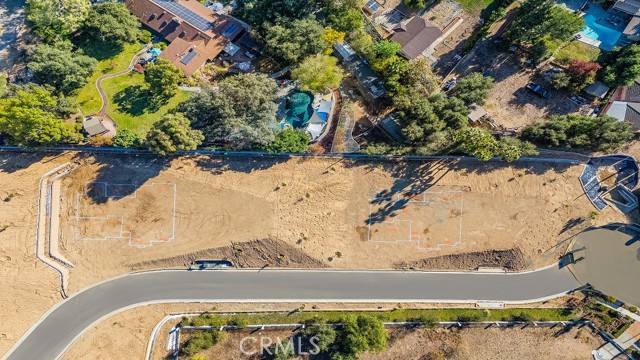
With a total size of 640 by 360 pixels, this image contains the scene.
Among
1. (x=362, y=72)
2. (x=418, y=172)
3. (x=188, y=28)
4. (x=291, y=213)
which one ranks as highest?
(x=188, y=28)

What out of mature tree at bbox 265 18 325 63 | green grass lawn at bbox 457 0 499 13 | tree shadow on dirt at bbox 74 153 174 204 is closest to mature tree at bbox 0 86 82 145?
tree shadow on dirt at bbox 74 153 174 204

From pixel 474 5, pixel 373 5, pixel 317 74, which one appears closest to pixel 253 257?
pixel 317 74

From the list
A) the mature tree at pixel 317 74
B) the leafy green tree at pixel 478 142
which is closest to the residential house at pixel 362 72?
the mature tree at pixel 317 74

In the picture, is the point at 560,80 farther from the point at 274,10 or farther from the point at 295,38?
the point at 274,10

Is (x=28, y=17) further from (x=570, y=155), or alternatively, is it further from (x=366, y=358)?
(x=570, y=155)

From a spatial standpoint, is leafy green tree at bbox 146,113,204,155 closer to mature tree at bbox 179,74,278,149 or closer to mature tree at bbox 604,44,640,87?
mature tree at bbox 179,74,278,149

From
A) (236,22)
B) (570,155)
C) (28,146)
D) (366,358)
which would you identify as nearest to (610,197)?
(570,155)

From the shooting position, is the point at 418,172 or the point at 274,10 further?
the point at 418,172
